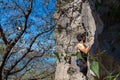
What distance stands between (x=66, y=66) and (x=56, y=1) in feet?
4.66

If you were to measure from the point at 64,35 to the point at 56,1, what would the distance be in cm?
75

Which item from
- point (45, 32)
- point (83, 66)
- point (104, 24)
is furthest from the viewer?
point (45, 32)

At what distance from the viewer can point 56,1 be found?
17.0ft

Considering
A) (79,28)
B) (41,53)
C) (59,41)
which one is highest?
(79,28)

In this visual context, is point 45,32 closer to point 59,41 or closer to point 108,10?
point 59,41

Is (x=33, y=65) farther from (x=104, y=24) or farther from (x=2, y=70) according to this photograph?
(x=104, y=24)

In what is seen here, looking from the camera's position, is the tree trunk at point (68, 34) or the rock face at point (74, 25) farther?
the tree trunk at point (68, 34)

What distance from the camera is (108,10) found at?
6.07 feet

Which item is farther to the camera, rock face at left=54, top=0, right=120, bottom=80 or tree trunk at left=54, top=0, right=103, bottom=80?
tree trunk at left=54, top=0, right=103, bottom=80

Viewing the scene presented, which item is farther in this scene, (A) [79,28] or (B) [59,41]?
(B) [59,41]

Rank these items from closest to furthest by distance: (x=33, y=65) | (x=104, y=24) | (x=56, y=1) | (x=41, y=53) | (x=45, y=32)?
(x=104, y=24) < (x=56, y=1) < (x=45, y=32) < (x=41, y=53) < (x=33, y=65)

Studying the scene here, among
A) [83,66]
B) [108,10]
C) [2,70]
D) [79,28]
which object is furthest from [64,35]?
[108,10]

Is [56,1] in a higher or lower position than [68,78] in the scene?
higher

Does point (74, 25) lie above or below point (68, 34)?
above
